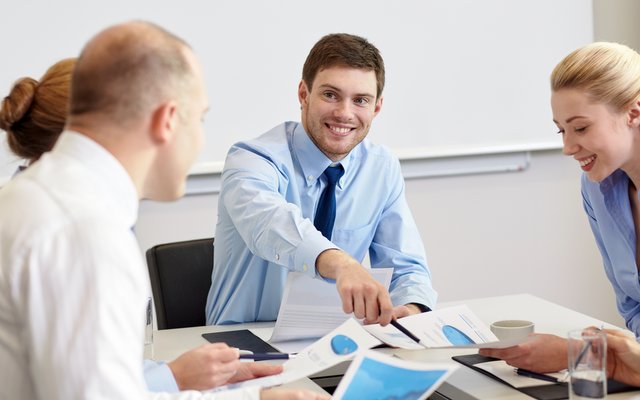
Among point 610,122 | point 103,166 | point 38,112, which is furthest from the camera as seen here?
point 610,122

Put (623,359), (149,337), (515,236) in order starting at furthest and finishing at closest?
(515,236) → (149,337) → (623,359)

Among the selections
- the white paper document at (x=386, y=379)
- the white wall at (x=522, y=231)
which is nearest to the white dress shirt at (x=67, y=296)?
the white paper document at (x=386, y=379)

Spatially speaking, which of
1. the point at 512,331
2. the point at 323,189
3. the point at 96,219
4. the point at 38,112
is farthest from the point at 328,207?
the point at 96,219

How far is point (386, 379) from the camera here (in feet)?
4.89

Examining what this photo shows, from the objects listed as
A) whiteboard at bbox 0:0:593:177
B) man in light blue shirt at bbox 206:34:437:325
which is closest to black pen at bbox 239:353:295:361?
man in light blue shirt at bbox 206:34:437:325

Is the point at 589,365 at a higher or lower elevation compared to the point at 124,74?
lower

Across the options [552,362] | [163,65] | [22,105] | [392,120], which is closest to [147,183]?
[163,65]

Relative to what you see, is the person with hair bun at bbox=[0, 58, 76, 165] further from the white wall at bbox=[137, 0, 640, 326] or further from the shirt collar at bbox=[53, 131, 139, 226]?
the white wall at bbox=[137, 0, 640, 326]

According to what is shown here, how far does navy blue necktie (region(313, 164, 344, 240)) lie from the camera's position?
2.58 metres

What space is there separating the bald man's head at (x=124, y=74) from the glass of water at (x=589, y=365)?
816mm

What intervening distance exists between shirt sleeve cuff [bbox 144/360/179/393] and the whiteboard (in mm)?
1895

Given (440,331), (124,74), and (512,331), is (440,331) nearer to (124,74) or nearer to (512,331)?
(512,331)

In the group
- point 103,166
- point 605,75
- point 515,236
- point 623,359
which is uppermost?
point 103,166

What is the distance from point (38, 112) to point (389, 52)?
2.19 meters
